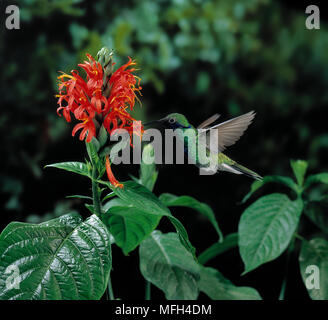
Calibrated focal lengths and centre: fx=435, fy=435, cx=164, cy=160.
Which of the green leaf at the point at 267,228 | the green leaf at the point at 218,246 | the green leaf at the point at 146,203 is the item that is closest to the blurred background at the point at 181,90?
the green leaf at the point at 218,246

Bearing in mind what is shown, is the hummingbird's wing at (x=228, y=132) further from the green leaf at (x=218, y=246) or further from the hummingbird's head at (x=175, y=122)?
the green leaf at (x=218, y=246)

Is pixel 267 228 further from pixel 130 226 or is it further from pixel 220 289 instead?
pixel 130 226

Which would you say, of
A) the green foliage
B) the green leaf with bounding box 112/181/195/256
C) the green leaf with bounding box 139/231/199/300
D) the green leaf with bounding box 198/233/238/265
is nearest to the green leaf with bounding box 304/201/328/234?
the green foliage

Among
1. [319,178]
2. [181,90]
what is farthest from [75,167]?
[181,90]

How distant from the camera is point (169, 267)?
0.78m

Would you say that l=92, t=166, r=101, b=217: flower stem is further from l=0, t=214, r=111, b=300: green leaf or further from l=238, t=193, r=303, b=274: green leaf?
l=238, t=193, r=303, b=274: green leaf

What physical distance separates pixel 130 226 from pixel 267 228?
28 cm

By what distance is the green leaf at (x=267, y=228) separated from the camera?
77cm

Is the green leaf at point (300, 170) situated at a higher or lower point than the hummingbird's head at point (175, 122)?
lower

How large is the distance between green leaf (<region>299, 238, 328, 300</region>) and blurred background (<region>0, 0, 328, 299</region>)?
27 centimetres

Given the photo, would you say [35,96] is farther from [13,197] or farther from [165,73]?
[165,73]

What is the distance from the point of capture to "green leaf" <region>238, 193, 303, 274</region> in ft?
2.52

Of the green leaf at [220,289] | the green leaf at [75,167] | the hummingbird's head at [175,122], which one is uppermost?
the hummingbird's head at [175,122]

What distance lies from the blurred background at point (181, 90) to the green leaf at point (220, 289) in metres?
0.28
